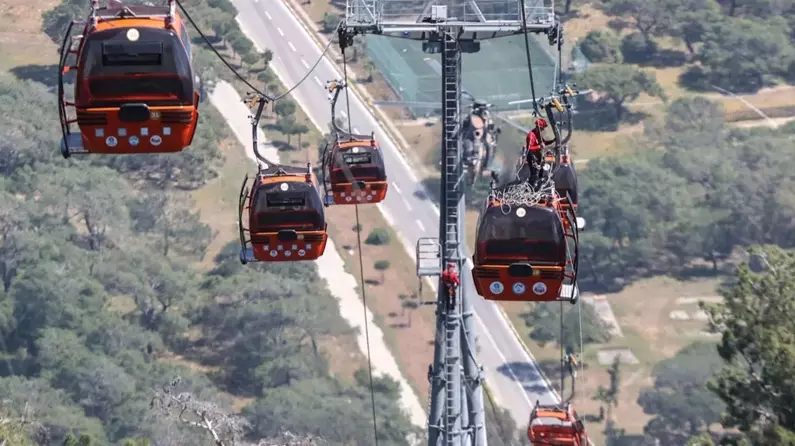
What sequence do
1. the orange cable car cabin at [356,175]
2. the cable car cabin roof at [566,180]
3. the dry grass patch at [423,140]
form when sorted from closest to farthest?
the cable car cabin roof at [566,180]
the orange cable car cabin at [356,175]
the dry grass patch at [423,140]

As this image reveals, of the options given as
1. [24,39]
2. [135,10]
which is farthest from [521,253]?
[24,39]

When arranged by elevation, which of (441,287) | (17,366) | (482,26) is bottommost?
(17,366)

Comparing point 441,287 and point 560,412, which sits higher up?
point 441,287

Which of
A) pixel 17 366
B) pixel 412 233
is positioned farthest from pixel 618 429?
pixel 17 366

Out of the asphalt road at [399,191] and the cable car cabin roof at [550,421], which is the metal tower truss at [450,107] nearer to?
the cable car cabin roof at [550,421]

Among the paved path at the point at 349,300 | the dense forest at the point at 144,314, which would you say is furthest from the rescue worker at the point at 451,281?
the paved path at the point at 349,300

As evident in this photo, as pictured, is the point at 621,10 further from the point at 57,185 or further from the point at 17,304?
the point at 17,304

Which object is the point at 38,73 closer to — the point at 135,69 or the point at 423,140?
the point at 423,140
